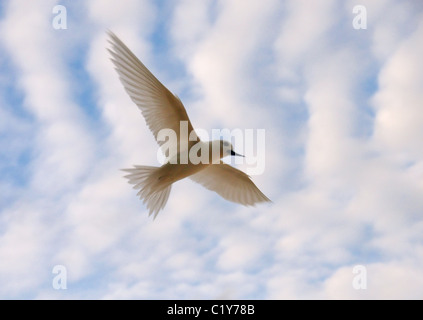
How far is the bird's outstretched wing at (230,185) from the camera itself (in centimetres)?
642

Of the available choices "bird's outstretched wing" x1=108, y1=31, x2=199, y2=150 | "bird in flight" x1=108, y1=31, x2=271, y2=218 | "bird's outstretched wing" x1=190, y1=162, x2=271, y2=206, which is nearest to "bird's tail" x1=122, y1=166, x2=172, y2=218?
"bird in flight" x1=108, y1=31, x2=271, y2=218

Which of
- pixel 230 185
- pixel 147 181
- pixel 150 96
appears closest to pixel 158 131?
pixel 150 96

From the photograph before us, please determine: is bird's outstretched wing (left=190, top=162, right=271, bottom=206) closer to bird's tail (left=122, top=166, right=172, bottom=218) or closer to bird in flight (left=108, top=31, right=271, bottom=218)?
bird in flight (left=108, top=31, right=271, bottom=218)

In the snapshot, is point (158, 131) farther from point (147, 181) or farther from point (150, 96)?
point (147, 181)

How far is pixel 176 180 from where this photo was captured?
5527 mm

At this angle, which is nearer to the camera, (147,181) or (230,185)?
(147,181)

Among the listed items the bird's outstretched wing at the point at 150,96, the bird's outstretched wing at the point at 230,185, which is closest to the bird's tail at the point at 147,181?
the bird's outstretched wing at the point at 150,96

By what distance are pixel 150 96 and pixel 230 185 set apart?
1.77 m

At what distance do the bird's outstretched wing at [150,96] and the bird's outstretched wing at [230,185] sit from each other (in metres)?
0.99

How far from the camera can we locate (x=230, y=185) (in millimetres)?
6559

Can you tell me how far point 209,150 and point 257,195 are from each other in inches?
49.4

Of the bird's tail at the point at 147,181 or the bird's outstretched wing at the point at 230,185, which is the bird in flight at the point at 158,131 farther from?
the bird's outstretched wing at the point at 230,185
